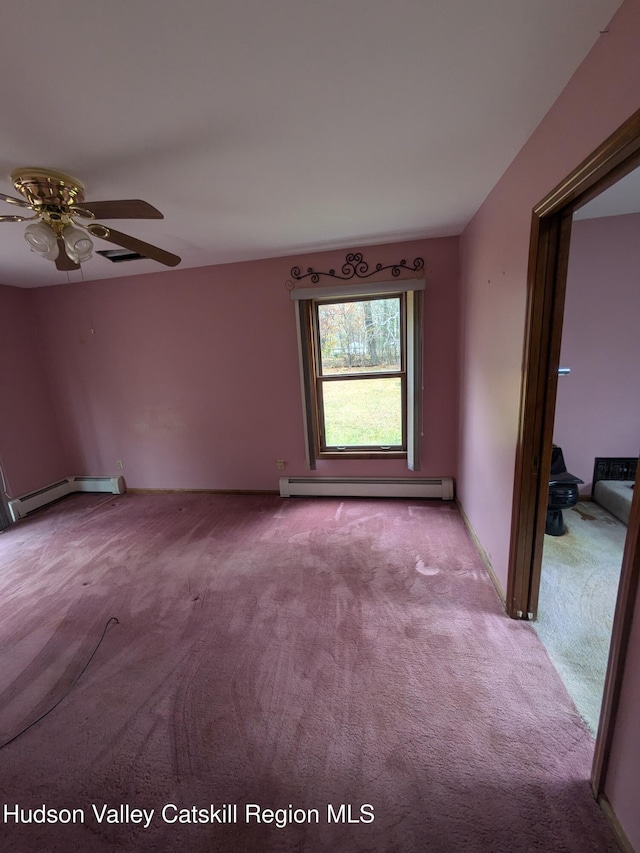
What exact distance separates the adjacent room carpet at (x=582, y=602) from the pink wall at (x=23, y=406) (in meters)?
4.64

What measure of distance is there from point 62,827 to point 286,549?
1618 mm

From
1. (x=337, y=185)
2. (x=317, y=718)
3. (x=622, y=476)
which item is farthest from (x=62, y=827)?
(x=622, y=476)

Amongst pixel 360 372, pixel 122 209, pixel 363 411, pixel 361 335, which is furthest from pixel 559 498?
pixel 122 209

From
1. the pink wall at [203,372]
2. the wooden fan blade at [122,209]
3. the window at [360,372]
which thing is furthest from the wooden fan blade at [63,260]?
the window at [360,372]

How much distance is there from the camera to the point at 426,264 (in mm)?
2748

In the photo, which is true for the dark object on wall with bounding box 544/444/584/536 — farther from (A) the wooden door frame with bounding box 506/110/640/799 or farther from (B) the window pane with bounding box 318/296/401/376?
(B) the window pane with bounding box 318/296/401/376

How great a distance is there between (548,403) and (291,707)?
1.77 meters

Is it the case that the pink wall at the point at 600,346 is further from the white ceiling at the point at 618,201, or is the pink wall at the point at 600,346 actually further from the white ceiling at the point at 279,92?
the white ceiling at the point at 279,92

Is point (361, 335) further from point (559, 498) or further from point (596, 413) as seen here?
point (596, 413)

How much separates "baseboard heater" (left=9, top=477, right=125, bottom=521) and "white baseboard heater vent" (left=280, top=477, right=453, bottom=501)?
2.04 metres

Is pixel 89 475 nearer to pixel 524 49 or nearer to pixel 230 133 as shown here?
pixel 230 133

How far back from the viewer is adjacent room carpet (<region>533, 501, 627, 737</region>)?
1435 millimetres

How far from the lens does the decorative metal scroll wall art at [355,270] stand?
2.76m

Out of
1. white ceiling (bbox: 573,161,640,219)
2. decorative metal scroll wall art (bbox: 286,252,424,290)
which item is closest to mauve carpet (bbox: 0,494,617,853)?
decorative metal scroll wall art (bbox: 286,252,424,290)
